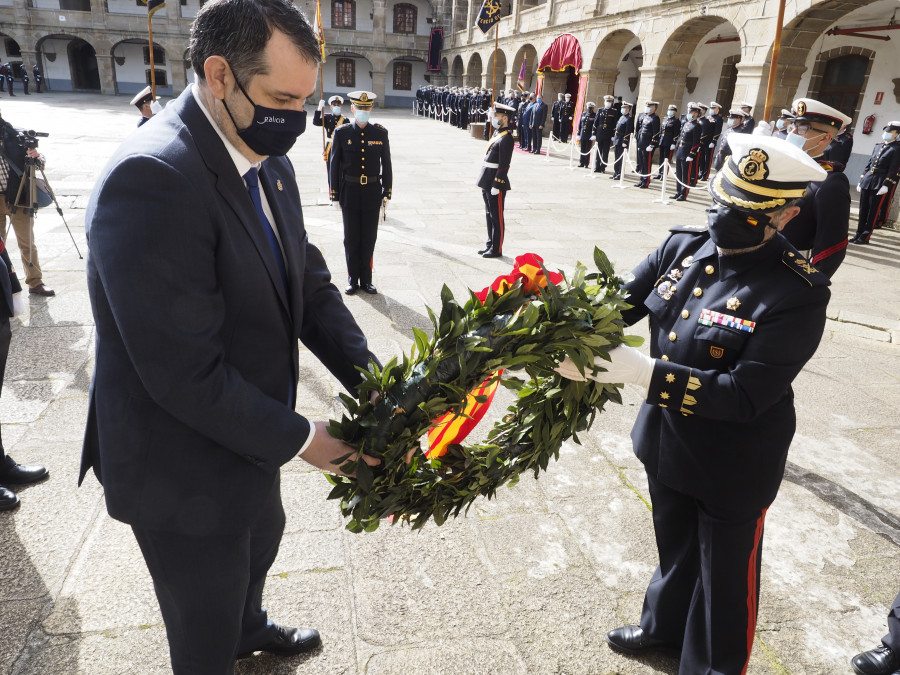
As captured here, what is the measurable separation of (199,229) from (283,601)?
5.63 feet

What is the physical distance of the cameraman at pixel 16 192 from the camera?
514cm

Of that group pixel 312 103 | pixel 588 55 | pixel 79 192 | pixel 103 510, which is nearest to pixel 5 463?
pixel 103 510

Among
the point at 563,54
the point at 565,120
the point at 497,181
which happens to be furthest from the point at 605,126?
the point at 497,181

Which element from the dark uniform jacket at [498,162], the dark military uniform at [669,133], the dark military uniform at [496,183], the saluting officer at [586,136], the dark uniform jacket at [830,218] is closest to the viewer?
the dark uniform jacket at [830,218]

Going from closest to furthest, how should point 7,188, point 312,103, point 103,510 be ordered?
point 103,510 → point 7,188 → point 312,103

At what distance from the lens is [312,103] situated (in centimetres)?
3694

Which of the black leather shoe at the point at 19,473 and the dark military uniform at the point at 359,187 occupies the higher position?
the dark military uniform at the point at 359,187

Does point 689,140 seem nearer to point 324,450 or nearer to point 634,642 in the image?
point 634,642

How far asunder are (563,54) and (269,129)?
2307cm

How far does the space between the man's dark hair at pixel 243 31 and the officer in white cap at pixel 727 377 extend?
3.60ft

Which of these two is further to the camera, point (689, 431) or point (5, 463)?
point (5, 463)

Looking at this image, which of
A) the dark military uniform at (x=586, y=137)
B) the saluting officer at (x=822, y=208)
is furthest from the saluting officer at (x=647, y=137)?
the saluting officer at (x=822, y=208)

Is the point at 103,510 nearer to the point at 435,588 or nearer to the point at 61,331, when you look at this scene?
the point at 435,588

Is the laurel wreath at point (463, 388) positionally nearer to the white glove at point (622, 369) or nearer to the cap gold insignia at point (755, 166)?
the white glove at point (622, 369)
